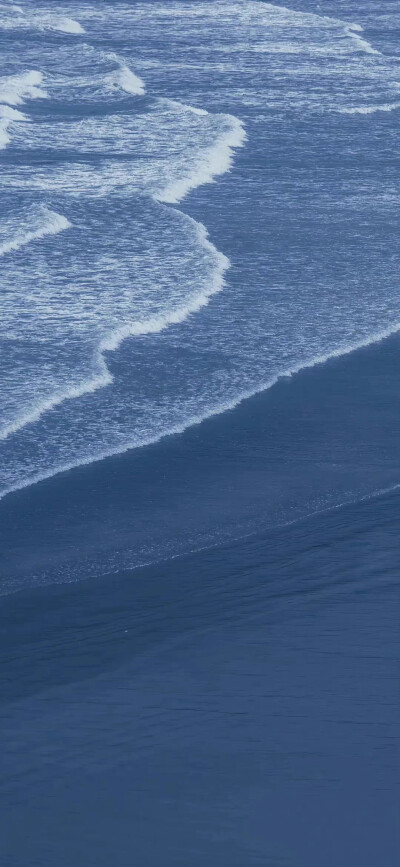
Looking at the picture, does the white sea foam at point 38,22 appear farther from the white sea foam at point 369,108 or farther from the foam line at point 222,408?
the foam line at point 222,408

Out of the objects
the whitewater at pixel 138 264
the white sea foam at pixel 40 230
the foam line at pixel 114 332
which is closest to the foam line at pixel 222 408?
the whitewater at pixel 138 264

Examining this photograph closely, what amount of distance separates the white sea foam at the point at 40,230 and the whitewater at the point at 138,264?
0.11 feet

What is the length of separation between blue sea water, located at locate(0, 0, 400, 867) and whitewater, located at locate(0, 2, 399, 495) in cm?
5

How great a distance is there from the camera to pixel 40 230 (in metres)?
20.1

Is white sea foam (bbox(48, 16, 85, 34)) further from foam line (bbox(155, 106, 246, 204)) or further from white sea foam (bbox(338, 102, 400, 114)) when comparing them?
foam line (bbox(155, 106, 246, 204))

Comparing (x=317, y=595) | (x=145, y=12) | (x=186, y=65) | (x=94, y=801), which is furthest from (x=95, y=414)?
(x=145, y=12)

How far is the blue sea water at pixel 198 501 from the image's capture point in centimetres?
805

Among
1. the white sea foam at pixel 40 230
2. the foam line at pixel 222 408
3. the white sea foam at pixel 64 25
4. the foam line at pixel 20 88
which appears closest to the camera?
the foam line at pixel 222 408

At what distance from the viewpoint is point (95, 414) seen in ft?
44.8

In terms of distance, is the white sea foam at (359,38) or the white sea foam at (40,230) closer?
the white sea foam at (40,230)

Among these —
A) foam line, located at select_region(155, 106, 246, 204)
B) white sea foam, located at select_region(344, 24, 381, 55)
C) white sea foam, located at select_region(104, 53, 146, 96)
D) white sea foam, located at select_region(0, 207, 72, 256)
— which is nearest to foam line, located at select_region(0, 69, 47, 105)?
white sea foam, located at select_region(104, 53, 146, 96)

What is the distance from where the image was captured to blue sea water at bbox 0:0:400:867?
805cm

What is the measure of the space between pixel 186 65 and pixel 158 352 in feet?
73.4

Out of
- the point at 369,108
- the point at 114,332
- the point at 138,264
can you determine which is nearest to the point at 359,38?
the point at 369,108
